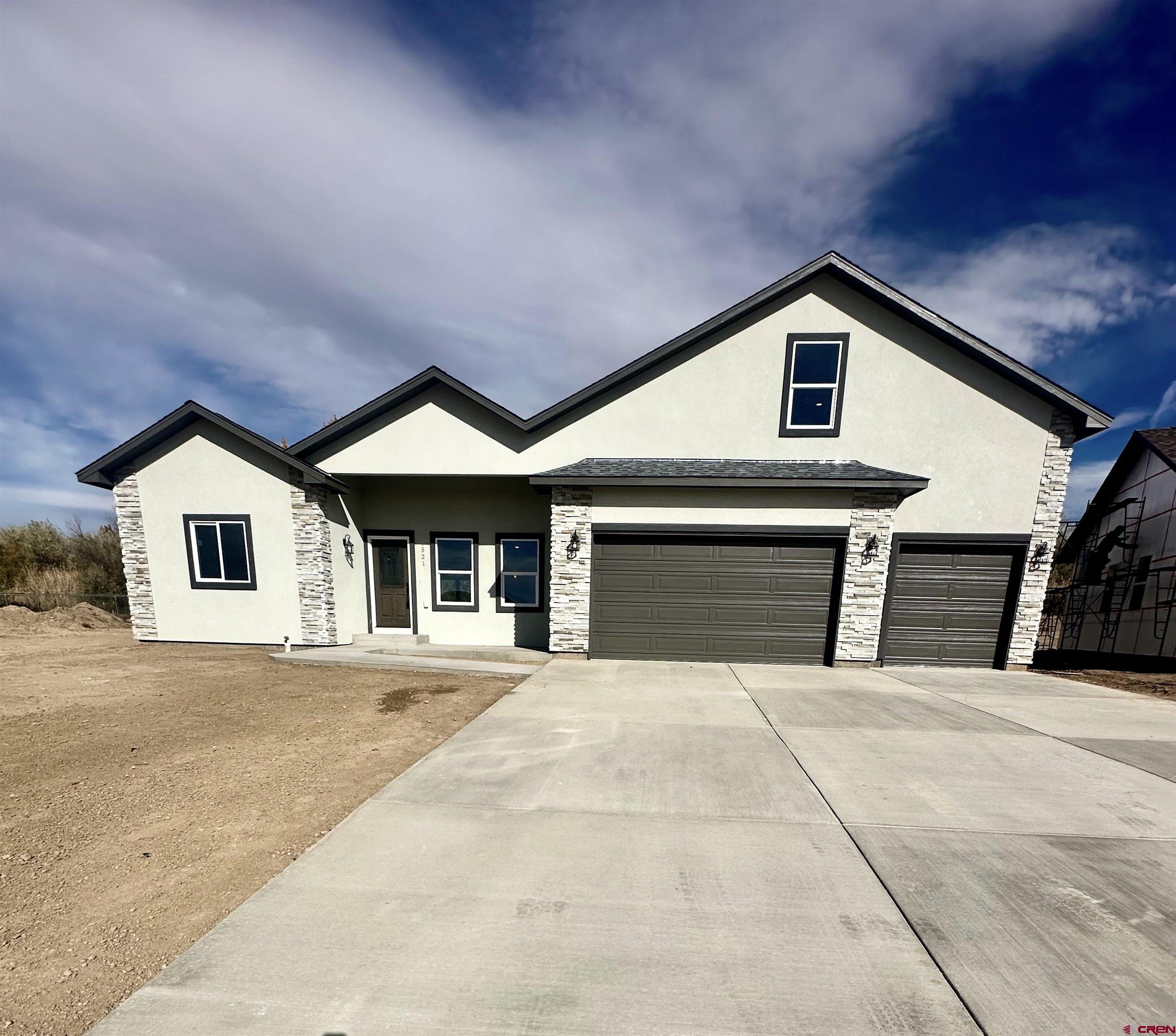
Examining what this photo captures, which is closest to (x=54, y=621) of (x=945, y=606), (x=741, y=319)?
(x=741, y=319)

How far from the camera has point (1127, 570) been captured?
1359 centimetres

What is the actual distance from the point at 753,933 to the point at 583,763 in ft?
6.90

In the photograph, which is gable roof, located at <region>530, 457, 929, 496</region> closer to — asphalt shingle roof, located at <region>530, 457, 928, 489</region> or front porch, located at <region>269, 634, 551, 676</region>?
asphalt shingle roof, located at <region>530, 457, 928, 489</region>

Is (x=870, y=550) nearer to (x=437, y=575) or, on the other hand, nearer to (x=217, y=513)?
(x=437, y=575)

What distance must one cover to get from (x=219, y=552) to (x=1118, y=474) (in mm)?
26355

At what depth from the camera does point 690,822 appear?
131 inches

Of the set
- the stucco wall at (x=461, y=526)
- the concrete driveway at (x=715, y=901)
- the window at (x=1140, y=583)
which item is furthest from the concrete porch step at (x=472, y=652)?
the window at (x=1140, y=583)

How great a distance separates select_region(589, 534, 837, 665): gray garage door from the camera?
8680 mm

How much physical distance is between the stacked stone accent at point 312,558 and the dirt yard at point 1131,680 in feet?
49.9

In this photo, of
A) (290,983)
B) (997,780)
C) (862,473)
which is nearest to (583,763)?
(290,983)

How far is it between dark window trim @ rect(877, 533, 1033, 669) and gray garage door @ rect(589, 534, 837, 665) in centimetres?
124

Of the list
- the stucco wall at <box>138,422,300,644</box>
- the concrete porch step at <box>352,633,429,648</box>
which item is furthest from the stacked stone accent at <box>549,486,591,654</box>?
the stucco wall at <box>138,422,300,644</box>

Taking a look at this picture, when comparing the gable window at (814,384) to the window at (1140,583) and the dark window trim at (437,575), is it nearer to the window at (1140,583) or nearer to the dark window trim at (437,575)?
the dark window trim at (437,575)

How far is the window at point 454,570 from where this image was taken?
1077cm
